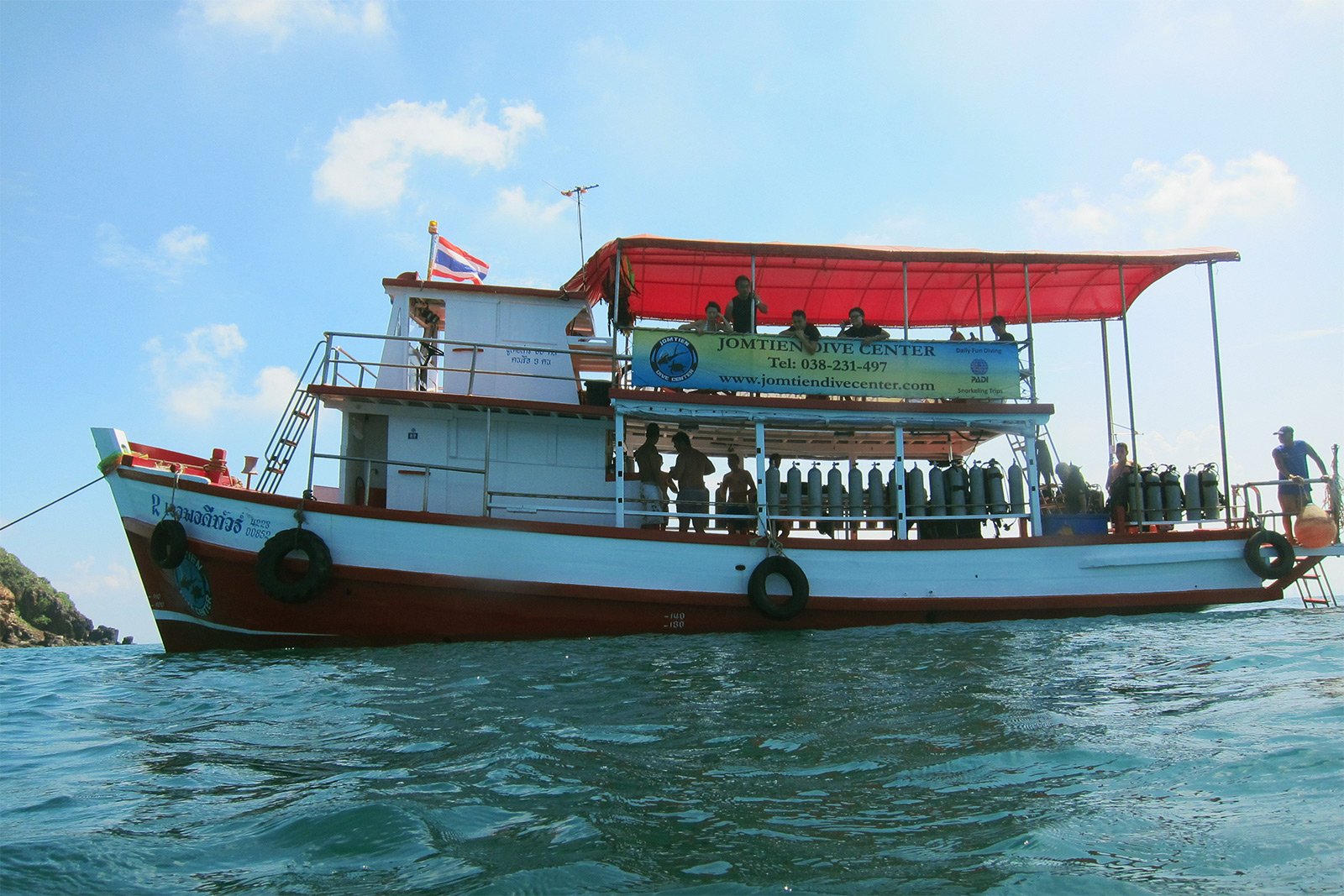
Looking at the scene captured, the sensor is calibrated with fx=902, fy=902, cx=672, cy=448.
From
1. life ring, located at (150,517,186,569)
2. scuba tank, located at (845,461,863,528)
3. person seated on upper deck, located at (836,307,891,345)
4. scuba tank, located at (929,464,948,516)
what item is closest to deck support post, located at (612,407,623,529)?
scuba tank, located at (845,461,863,528)

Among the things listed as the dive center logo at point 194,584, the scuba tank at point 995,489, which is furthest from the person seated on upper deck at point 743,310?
the dive center logo at point 194,584

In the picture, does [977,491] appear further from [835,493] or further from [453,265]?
[453,265]

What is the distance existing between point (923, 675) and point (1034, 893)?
12.6 ft

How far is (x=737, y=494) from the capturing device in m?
11.8

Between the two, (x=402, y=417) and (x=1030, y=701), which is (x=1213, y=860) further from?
(x=402, y=417)

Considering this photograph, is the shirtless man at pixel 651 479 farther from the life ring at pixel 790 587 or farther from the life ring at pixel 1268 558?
the life ring at pixel 1268 558

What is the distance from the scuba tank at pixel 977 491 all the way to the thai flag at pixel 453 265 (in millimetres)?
7639

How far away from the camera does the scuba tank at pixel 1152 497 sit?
39.4ft

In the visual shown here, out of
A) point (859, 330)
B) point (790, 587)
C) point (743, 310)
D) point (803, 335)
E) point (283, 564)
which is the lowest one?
point (790, 587)

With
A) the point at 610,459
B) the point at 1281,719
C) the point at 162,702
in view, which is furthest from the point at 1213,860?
the point at 610,459

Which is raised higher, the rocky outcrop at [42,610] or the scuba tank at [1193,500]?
the scuba tank at [1193,500]

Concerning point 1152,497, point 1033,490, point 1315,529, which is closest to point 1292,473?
point 1315,529

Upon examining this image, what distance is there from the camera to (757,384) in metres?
11.3

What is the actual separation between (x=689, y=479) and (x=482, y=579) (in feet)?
9.62
